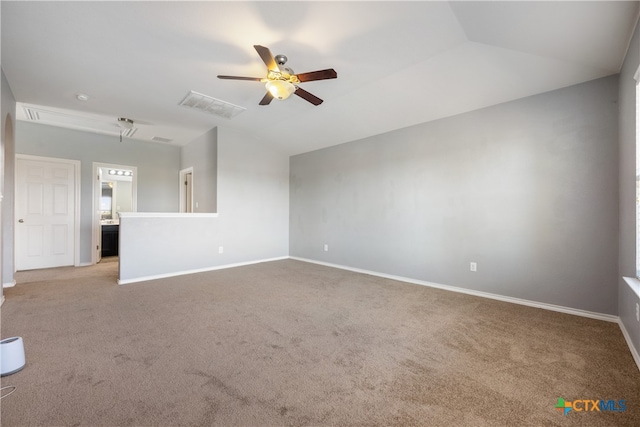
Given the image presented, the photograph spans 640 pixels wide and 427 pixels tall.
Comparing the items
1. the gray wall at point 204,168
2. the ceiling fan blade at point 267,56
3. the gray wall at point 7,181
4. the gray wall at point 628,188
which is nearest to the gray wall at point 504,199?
the gray wall at point 628,188

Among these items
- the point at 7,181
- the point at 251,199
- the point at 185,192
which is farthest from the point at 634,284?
the point at 185,192

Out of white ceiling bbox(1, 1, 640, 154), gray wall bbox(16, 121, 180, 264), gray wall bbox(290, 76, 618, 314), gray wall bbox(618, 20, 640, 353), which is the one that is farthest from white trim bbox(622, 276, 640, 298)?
gray wall bbox(16, 121, 180, 264)

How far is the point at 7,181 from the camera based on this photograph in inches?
134

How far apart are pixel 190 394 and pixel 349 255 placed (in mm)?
3781

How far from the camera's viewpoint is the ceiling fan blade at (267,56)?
2.11 meters

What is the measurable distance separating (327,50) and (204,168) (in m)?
3.92

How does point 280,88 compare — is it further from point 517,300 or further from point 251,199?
point 517,300

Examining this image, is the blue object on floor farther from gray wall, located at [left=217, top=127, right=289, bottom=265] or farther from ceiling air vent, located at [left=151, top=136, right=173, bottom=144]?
ceiling air vent, located at [left=151, top=136, right=173, bottom=144]

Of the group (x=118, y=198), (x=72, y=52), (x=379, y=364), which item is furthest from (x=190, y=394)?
(x=118, y=198)

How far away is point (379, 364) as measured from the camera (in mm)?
1869

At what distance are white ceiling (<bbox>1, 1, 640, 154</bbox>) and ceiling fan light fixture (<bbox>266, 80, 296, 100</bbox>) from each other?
362 millimetres

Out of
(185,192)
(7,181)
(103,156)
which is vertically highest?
(103,156)

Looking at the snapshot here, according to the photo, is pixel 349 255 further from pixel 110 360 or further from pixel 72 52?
pixel 72 52

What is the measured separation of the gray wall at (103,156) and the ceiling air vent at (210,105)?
2.88m
